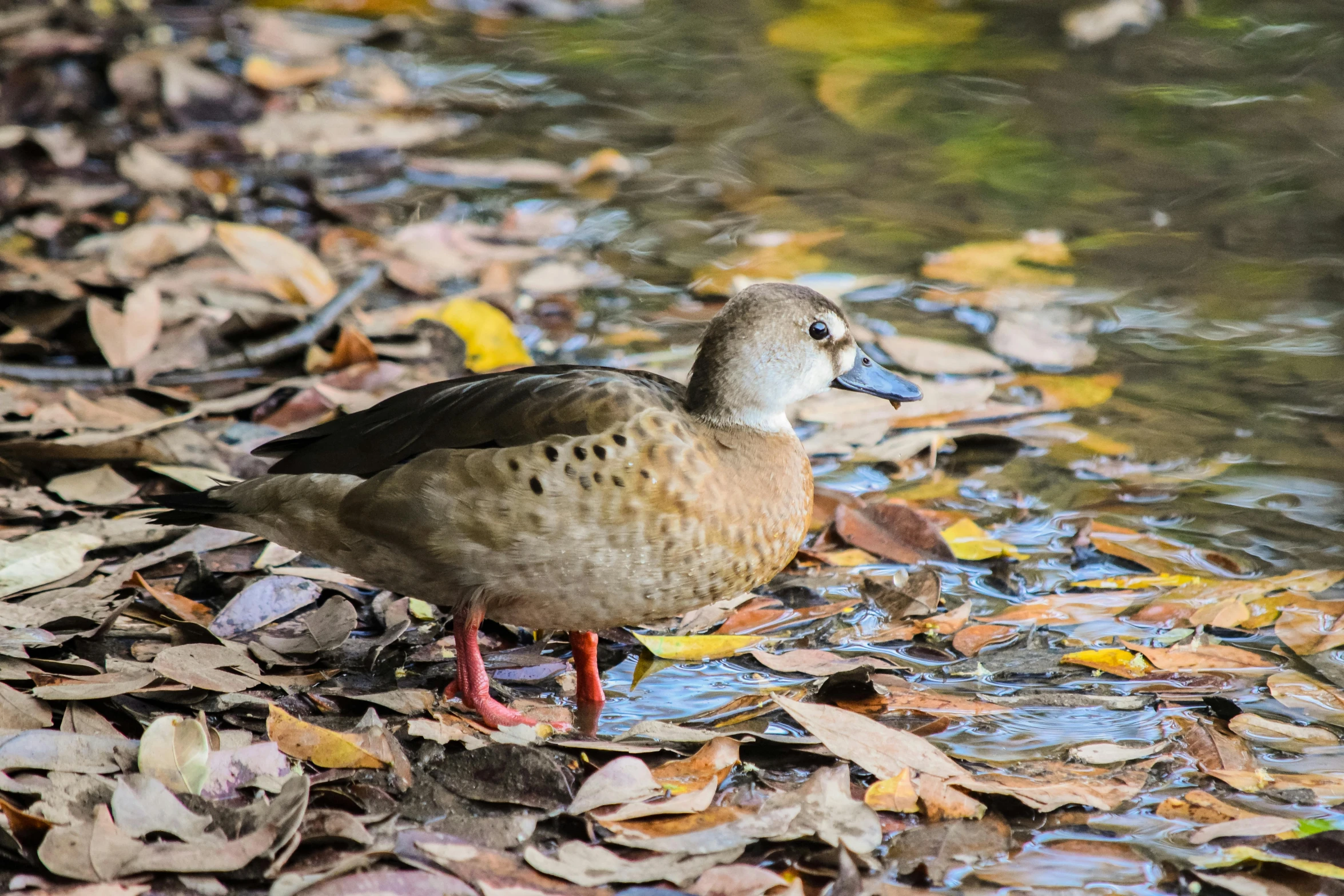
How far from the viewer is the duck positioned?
380 centimetres

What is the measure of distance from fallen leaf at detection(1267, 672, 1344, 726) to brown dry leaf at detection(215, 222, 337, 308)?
417cm

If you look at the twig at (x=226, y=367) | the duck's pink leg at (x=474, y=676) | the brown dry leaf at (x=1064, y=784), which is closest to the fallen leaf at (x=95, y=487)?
the twig at (x=226, y=367)

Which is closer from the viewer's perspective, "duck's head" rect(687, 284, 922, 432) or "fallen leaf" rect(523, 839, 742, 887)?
"fallen leaf" rect(523, 839, 742, 887)

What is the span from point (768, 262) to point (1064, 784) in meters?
4.18

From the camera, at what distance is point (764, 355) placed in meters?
4.20

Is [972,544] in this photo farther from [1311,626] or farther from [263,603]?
[263,603]

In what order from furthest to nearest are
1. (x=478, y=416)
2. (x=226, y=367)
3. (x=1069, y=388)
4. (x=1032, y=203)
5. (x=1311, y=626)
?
(x=1032, y=203)
(x=1069, y=388)
(x=226, y=367)
(x=1311, y=626)
(x=478, y=416)

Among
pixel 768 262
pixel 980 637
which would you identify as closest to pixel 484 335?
pixel 768 262

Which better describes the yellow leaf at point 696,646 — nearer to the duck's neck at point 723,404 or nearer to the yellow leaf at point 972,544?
the duck's neck at point 723,404

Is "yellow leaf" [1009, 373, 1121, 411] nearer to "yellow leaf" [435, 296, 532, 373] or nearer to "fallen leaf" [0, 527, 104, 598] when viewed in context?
"yellow leaf" [435, 296, 532, 373]

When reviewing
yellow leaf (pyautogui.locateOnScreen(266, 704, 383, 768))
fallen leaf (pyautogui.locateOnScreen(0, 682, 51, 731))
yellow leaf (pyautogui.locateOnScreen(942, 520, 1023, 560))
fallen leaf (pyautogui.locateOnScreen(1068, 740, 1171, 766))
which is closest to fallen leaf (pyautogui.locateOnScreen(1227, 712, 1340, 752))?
fallen leaf (pyautogui.locateOnScreen(1068, 740, 1171, 766))

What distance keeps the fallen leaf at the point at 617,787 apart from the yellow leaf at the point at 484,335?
9.74 ft

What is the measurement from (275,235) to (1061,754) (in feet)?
14.8

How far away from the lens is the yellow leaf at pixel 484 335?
6234 millimetres
